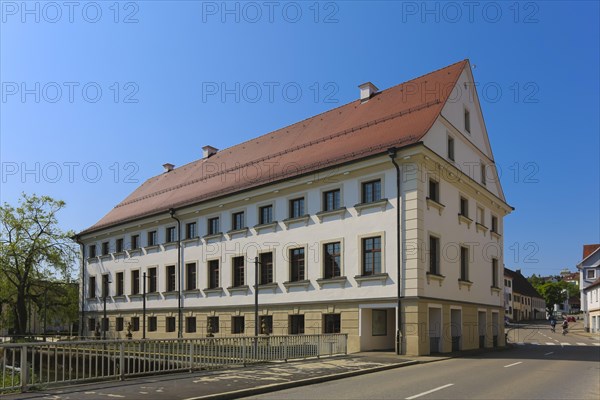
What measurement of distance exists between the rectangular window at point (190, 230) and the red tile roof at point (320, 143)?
1471mm

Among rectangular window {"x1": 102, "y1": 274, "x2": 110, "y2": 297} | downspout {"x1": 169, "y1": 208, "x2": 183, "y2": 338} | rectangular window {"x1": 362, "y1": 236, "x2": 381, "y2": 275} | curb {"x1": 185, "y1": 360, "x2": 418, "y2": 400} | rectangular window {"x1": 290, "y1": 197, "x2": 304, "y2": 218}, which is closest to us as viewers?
curb {"x1": 185, "y1": 360, "x2": 418, "y2": 400}

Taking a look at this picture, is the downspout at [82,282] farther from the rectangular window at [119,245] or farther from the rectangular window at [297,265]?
the rectangular window at [297,265]

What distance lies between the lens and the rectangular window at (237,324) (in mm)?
30984

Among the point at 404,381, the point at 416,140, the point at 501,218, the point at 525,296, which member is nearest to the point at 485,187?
the point at 501,218

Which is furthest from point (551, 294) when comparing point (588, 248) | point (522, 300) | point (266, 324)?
point (266, 324)

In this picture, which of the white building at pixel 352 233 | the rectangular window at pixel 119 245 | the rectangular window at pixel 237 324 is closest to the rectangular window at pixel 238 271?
the white building at pixel 352 233

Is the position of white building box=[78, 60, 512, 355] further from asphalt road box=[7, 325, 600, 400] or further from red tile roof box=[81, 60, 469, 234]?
asphalt road box=[7, 325, 600, 400]

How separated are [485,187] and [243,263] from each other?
14.6 metres

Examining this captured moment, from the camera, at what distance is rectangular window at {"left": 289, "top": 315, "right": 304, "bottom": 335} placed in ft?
90.3

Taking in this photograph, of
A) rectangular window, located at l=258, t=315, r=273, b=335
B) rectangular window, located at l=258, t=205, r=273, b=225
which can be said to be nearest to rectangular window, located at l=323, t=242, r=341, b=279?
rectangular window, located at l=258, t=315, r=273, b=335

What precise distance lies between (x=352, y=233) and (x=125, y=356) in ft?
44.3

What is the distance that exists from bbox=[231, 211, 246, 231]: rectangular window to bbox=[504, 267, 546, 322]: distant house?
239 feet

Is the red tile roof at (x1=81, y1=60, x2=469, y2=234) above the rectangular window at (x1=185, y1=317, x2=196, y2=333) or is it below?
above

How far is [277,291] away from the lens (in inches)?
1129
